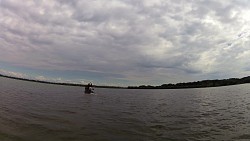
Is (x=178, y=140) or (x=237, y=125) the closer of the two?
(x=178, y=140)

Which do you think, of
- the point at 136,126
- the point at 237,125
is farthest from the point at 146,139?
the point at 237,125

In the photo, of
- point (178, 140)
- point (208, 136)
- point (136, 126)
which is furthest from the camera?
point (136, 126)

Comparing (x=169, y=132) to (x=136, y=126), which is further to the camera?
(x=136, y=126)

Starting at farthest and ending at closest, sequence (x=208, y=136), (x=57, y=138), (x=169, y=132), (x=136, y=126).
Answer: (x=136, y=126), (x=169, y=132), (x=208, y=136), (x=57, y=138)

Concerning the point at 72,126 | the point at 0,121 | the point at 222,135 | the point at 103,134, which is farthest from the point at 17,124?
the point at 222,135

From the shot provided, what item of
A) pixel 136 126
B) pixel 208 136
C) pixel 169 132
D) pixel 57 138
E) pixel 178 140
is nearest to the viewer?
pixel 57 138

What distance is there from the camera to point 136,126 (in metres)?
18.7

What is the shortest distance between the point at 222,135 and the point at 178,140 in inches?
132

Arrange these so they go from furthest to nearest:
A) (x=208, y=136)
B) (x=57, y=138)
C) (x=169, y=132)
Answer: (x=169, y=132)
(x=208, y=136)
(x=57, y=138)

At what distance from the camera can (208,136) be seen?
15578 mm

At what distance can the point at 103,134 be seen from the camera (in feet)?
50.4

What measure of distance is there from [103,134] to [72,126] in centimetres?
312

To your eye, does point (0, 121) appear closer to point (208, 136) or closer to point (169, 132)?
point (169, 132)

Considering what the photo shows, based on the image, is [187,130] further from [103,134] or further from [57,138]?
[57,138]
